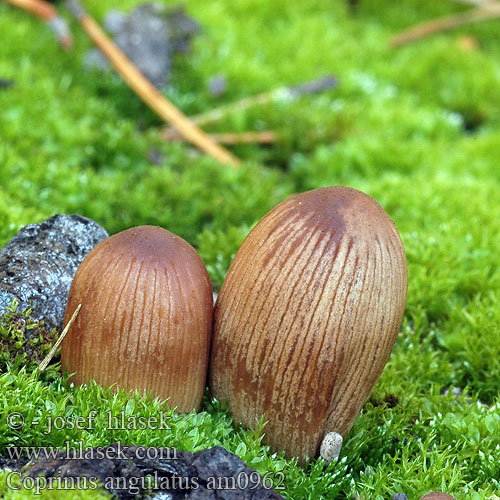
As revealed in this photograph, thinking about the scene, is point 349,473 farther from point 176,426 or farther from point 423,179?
point 423,179

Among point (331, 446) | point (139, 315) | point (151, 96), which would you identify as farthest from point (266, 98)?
point (331, 446)

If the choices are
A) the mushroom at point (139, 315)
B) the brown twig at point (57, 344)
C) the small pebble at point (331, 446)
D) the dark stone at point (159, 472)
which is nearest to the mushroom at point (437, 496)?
the small pebble at point (331, 446)

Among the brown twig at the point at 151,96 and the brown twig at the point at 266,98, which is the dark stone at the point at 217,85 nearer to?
the brown twig at the point at 266,98

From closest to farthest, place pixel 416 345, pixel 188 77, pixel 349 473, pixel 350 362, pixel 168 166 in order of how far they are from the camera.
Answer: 1. pixel 350 362
2. pixel 349 473
3. pixel 416 345
4. pixel 168 166
5. pixel 188 77

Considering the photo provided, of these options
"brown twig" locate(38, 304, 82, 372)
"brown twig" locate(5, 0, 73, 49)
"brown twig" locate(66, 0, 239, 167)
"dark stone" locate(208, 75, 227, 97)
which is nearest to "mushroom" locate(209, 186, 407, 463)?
"brown twig" locate(38, 304, 82, 372)

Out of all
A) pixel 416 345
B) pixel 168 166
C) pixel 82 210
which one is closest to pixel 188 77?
pixel 168 166

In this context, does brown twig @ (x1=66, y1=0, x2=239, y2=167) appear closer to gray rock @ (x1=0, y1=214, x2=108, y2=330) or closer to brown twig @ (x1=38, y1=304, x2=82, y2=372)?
gray rock @ (x1=0, y1=214, x2=108, y2=330)

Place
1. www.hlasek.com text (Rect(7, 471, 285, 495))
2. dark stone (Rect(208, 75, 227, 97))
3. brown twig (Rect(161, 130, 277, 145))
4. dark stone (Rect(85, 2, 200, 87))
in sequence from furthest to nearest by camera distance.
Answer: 1. dark stone (Rect(208, 75, 227, 97))
2. dark stone (Rect(85, 2, 200, 87))
3. brown twig (Rect(161, 130, 277, 145))
4. www.hlasek.com text (Rect(7, 471, 285, 495))
